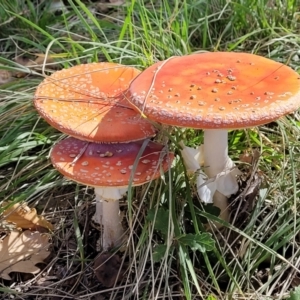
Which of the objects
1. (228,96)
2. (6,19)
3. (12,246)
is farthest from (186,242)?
(6,19)

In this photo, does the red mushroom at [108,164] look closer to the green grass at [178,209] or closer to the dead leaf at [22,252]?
the green grass at [178,209]

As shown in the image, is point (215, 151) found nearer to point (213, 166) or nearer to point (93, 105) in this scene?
point (213, 166)

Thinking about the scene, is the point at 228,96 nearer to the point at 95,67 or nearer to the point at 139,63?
the point at 95,67

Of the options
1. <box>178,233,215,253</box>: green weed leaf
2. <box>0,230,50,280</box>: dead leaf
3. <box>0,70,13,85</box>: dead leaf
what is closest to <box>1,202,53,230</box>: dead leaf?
<box>0,230,50,280</box>: dead leaf

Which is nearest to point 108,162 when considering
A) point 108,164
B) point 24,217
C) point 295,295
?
point 108,164

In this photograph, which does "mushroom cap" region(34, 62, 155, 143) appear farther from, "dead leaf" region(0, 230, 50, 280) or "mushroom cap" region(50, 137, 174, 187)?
"dead leaf" region(0, 230, 50, 280)

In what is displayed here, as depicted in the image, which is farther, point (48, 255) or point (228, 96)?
point (48, 255)
